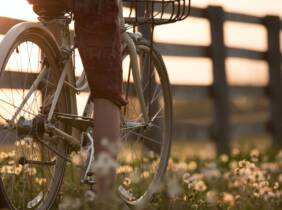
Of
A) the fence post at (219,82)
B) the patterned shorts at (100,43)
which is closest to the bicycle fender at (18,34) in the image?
the patterned shorts at (100,43)

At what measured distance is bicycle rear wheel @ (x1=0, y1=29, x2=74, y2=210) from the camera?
3.60 metres

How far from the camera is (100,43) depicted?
3.33m

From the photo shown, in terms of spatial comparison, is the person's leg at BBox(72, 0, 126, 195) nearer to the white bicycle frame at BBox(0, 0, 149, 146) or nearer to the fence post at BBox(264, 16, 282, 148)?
the white bicycle frame at BBox(0, 0, 149, 146)

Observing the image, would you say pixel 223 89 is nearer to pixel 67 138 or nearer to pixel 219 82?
pixel 219 82

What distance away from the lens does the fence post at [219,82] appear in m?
9.95

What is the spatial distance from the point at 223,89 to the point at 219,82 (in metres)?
0.09

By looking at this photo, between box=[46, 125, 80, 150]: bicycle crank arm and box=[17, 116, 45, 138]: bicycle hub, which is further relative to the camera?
box=[46, 125, 80, 150]: bicycle crank arm

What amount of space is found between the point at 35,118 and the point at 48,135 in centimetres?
19

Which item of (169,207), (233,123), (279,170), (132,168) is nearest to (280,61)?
(233,123)

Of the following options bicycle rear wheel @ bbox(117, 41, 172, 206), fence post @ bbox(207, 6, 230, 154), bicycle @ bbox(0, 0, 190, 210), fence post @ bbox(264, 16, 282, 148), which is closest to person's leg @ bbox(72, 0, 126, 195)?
bicycle @ bbox(0, 0, 190, 210)

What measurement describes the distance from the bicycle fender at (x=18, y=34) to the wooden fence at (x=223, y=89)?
16.8ft

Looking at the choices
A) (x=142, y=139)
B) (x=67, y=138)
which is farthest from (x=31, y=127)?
(x=142, y=139)

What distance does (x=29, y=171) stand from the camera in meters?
3.92

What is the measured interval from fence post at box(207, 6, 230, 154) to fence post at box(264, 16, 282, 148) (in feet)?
3.76
